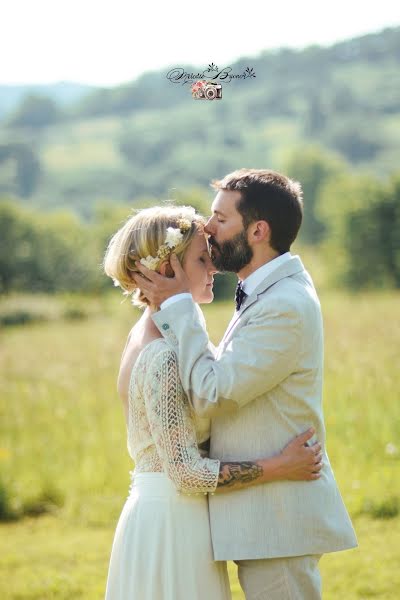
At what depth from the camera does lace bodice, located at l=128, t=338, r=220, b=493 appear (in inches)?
125

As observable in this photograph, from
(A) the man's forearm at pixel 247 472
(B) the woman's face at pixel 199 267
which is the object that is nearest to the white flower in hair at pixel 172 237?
(B) the woman's face at pixel 199 267

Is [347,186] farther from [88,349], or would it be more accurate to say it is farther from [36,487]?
[36,487]

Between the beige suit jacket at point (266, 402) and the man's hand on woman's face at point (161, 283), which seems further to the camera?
the man's hand on woman's face at point (161, 283)

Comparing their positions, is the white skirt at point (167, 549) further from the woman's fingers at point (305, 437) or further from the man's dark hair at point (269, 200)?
the man's dark hair at point (269, 200)

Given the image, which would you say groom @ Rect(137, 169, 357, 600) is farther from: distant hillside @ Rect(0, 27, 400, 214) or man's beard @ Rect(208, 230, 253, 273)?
distant hillside @ Rect(0, 27, 400, 214)

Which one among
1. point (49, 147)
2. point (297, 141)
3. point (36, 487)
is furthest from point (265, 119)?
point (36, 487)

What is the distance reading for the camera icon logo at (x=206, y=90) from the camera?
4.24m

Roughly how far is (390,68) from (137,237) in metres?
110

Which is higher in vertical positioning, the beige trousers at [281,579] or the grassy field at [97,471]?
the beige trousers at [281,579]

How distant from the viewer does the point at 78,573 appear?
5.95 metres

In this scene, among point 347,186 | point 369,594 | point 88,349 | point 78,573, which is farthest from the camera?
point 347,186

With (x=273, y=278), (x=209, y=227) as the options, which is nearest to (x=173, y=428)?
(x=273, y=278)

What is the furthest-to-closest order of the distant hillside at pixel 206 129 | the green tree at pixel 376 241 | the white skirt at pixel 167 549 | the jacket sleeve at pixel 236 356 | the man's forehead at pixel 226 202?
the distant hillside at pixel 206 129 → the green tree at pixel 376 241 → the man's forehead at pixel 226 202 → the white skirt at pixel 167 549 → the jacket sleeve at pixel 236 356

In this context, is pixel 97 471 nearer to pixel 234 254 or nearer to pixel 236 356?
pixel 234 254
